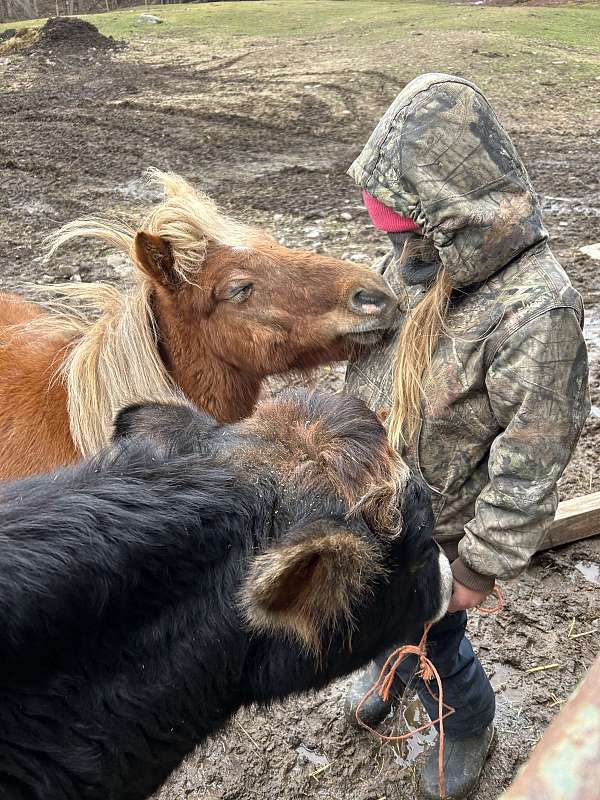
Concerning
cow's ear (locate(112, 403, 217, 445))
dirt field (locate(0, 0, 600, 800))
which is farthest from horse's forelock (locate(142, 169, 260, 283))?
dirt field (locate(0, 0, 600, 800))

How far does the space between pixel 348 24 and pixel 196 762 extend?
760 inches

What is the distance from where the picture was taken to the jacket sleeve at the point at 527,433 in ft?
7.15

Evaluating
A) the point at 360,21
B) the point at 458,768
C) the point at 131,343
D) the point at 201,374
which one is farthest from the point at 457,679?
the point at 360,21

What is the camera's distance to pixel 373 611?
189 centimetres

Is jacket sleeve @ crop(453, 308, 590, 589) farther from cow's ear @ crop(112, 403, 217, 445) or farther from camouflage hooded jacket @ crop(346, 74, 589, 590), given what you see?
cow's ear @ crop(112, 403, 217, 445)

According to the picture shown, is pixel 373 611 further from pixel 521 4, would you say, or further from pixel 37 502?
pixel 521 4

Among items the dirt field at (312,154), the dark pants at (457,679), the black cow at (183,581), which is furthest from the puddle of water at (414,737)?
the black cow at (183,581)

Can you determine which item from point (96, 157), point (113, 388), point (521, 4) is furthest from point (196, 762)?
point (521, 4)

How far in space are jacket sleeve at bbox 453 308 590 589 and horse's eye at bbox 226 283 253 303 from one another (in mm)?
1072

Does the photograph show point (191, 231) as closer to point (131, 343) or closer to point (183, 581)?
point (131, 343)

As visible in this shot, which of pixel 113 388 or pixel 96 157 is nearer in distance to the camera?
pixel 113 388

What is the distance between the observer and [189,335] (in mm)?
3014

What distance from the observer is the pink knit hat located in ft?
7.84

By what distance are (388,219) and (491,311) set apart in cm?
47
